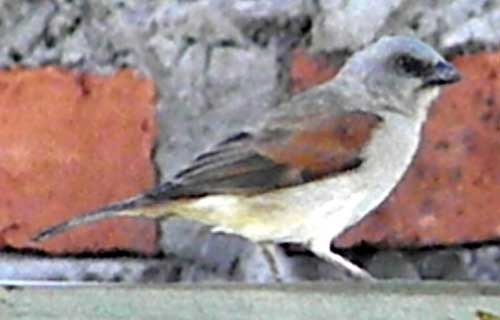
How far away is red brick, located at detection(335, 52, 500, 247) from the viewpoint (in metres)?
1.16

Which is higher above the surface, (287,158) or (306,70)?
(306,70)

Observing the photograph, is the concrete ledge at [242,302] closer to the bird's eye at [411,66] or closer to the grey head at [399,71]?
the grey head at [399,71]

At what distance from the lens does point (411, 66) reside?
1582mm

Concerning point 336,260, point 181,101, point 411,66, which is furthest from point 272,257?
point 411,66

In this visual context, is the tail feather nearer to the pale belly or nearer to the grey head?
the pale belly

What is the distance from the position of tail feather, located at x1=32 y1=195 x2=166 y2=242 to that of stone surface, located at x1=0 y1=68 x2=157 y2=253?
23 mm

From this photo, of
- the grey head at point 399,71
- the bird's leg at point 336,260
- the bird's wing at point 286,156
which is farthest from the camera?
the bird's wing at point 286,156

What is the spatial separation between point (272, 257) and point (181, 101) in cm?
17

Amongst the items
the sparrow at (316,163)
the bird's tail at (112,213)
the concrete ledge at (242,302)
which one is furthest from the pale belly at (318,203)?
the concrete ledge at (242,302)

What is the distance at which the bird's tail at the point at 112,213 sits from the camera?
1.14m

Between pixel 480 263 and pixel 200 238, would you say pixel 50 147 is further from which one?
pixel 480 263

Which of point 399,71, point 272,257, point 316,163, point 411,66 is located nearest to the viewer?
point 272,257

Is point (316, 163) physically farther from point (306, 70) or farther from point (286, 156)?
point (306, 70)

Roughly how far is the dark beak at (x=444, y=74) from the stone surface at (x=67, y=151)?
23 cm
